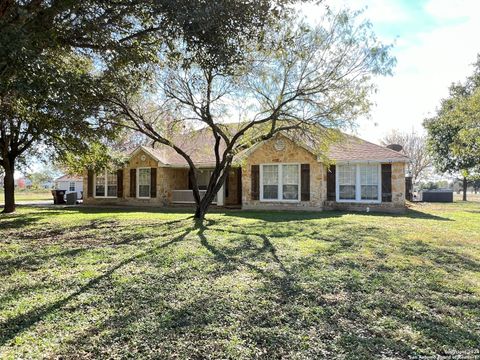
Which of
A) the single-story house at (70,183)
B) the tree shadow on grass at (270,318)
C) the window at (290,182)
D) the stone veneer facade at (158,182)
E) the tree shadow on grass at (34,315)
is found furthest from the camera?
the single-story house at (70,183)

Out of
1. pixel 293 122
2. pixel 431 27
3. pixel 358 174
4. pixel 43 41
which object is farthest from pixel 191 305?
pixel 358 174

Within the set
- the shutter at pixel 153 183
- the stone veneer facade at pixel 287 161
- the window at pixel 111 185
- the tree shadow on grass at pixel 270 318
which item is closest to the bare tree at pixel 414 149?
the stone veneer facade at pixel 287 161

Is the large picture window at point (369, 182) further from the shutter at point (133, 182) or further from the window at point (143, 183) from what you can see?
the shutter at point (133, 182)

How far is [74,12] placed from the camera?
7.07 m

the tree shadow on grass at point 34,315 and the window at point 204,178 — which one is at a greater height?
the window at point 204,178

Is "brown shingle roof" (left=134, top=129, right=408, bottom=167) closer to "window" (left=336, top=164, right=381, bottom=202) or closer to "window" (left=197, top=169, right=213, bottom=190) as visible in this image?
"window" (left=336, top=164, right=381, bottom=202)

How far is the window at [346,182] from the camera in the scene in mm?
17547

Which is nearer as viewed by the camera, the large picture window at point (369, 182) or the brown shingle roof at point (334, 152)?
the brown shingle roof at point (334, 152)

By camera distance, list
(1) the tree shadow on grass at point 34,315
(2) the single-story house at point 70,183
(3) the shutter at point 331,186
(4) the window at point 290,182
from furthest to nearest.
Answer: (2) the single-story house at point 70,183
(4) the window at point 290,182
(3) the shutter at point 331,186
(1) the tree shadow on grass at point 34,315

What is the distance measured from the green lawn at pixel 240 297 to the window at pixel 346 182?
806 cm

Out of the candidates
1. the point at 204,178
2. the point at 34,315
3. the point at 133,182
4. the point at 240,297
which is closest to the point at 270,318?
the point at 240,297

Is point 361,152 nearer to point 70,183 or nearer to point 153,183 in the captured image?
point 153,183

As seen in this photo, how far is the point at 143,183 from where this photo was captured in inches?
853

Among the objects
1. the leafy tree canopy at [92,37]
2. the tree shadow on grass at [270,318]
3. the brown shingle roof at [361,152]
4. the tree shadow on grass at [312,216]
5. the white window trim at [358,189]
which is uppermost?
the leafy tree canopy at [92,37]
